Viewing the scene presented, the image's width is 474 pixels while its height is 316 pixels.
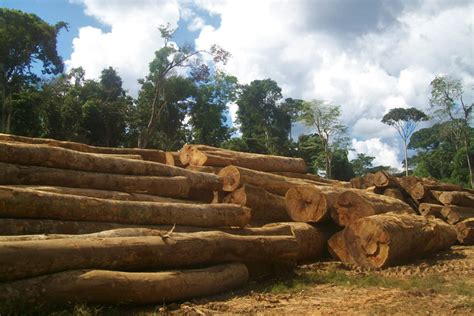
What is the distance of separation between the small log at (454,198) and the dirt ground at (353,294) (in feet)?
21.4

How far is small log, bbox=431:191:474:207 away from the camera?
15.2m

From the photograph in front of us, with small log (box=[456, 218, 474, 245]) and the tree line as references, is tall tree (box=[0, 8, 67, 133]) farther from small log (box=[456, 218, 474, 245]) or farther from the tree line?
small log (box=[456, 218, 474, 245])

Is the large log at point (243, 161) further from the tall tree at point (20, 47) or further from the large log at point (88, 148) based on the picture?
the tall tree at point (20, 47)

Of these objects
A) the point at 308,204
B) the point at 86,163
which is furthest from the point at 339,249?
the point at 86,163

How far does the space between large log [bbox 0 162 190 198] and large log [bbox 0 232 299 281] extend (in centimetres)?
273

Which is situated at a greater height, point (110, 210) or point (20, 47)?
point (20, 47)

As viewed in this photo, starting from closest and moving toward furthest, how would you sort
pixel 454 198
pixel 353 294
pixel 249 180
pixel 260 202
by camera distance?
pixel 353 294 < pixel 260 202 < pixel 249 180 < pixel 454 198

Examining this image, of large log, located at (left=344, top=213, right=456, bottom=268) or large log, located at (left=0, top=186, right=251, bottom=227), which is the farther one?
large log, located at (left=344, top=213, right=456, bottom=268)

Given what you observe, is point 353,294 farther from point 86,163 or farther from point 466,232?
point 466,232

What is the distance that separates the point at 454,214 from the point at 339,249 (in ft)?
22.6

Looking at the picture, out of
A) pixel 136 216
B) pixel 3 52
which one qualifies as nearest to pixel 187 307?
pixel 136 216

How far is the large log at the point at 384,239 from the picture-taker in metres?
8.63

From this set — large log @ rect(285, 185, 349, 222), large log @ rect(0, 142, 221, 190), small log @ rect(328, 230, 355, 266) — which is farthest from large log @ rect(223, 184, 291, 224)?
small log @ rect(328, 230, 355, 266)

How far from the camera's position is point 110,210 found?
23.7 feet
